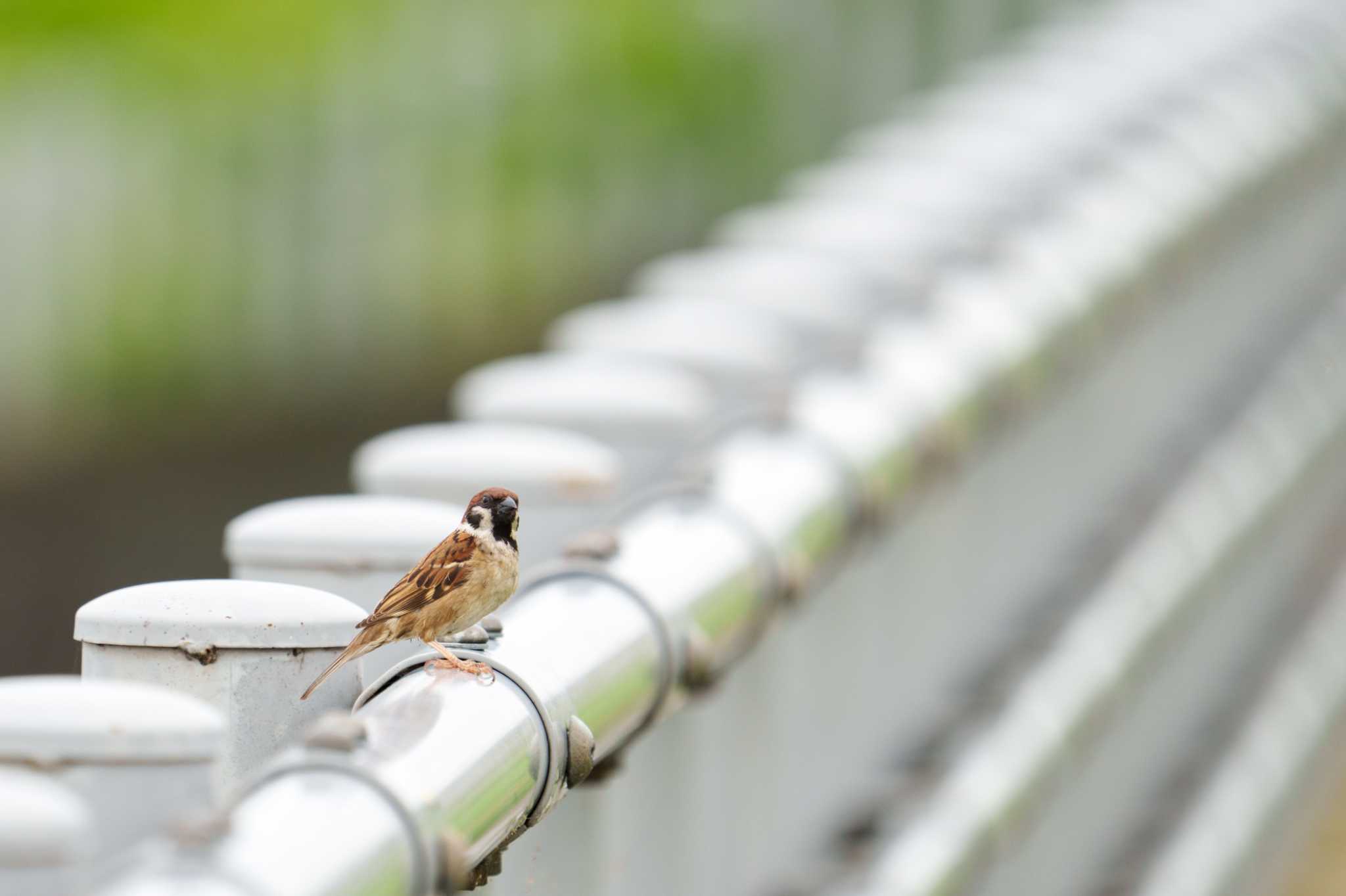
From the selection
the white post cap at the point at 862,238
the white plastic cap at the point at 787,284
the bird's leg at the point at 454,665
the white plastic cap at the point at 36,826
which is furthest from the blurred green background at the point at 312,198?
the white plastic cap at the point at 36,826

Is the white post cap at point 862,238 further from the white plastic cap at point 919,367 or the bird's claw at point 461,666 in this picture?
the bird's claw at point 461,666

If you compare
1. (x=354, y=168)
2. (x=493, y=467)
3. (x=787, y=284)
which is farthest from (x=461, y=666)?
(x=354, y=168)

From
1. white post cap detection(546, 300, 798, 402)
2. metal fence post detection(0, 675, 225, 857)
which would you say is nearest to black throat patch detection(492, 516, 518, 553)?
metal fence post detection(0, 675, 225, 857)

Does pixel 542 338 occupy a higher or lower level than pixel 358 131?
lower

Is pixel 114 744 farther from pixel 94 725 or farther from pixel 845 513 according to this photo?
pixel 845 513

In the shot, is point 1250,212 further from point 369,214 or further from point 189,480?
point 369,214

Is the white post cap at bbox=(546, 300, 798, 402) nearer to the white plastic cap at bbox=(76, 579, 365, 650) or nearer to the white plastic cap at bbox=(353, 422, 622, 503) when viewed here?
the white plastic cap at bbox=(353, 422, 622, 503)

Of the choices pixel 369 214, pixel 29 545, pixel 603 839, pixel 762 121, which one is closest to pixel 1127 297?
pixel 603 839
